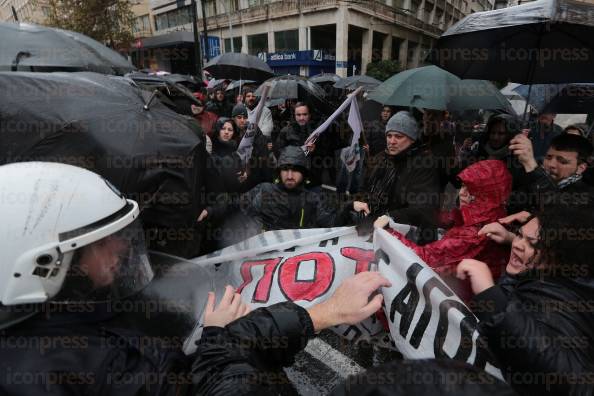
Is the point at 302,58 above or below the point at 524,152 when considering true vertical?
above

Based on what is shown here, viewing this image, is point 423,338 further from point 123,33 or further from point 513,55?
point 123,33

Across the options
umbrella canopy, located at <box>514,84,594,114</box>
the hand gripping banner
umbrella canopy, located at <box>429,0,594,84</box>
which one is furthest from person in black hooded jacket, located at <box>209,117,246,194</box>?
umbrella canopy, located at <box>514,84,594,114</box>

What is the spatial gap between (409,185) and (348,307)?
173 cm

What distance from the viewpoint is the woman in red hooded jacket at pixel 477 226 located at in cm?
220

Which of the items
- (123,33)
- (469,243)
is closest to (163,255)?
(469,243)

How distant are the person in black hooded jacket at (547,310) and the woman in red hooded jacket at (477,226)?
44cm

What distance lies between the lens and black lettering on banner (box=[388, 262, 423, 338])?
1807mm

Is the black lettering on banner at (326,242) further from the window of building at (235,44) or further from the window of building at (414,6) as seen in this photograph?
the window of building at (414,6)

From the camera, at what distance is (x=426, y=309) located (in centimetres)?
174

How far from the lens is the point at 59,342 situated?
1.01m

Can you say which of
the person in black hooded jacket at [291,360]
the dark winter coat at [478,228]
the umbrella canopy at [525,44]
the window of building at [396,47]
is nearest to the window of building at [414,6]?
the window of building at [396,47]

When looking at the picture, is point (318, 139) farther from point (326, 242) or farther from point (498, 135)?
point (326, 242)

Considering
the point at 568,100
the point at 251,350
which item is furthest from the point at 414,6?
the point at 251,350

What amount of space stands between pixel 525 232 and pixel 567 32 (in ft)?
6.46
